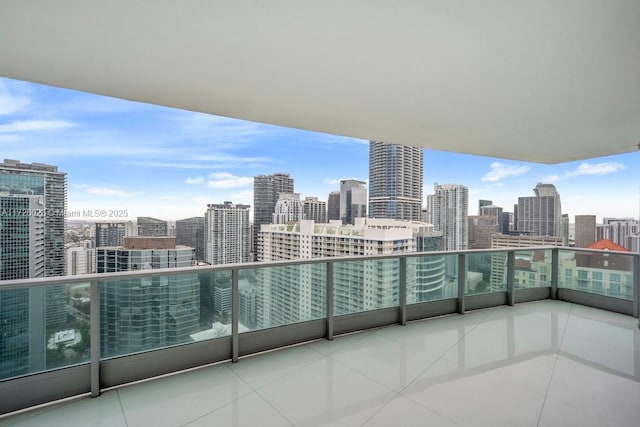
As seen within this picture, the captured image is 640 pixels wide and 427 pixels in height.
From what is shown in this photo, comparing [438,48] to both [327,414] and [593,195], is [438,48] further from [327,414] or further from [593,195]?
[593,195]

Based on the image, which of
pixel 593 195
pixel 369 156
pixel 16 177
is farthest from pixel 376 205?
pixel 16 177

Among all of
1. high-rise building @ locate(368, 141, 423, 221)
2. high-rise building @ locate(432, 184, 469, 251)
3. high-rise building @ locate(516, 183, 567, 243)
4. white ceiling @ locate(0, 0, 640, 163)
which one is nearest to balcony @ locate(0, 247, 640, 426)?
high-rise building @ locate(432, 184, 469, 251)

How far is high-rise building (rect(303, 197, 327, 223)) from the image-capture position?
8.36m

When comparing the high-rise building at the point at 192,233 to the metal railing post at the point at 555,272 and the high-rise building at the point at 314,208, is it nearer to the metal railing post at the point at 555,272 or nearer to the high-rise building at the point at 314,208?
the high-rise building at the point at 314,208

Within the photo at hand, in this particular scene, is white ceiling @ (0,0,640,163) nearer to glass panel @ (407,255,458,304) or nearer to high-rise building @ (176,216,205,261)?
high-rise building @ (176,216,205,261)

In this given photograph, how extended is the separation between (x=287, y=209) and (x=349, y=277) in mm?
4437

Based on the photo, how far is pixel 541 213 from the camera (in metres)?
6.61

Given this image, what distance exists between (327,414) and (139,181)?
7.41 metres

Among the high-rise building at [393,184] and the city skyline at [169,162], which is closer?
the city skyline at [169,162]

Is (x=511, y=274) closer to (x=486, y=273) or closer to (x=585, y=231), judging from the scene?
(x=486, y=273)

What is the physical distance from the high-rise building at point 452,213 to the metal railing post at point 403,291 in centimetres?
100

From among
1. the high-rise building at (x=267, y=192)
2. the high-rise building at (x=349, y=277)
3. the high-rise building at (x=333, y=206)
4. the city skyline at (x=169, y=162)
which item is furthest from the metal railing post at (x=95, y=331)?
the high-rise building at (x=333, y=206)

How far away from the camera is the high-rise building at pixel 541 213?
557 centimetres

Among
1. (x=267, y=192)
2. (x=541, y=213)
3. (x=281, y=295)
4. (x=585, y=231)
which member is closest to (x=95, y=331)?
(x=281, y=295)
